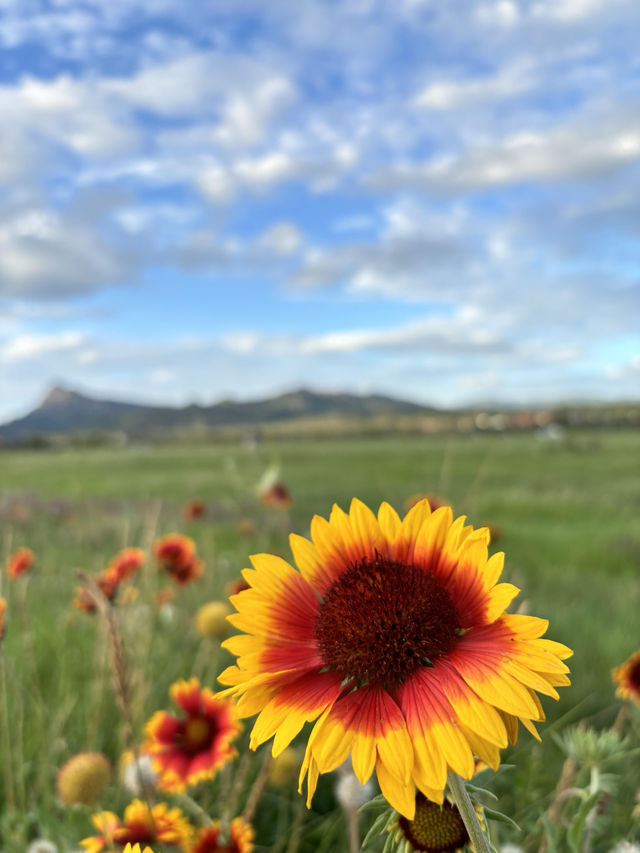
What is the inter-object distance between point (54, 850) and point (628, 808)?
182cm

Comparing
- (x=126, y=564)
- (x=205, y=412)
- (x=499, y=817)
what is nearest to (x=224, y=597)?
(x=126, y=564)

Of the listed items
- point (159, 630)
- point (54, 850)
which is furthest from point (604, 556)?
point (54, 850)

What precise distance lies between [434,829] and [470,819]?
0.29 m

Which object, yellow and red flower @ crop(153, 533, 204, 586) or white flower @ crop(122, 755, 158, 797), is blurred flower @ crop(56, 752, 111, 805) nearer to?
white flower @ crop(122, 755, 158, 797)

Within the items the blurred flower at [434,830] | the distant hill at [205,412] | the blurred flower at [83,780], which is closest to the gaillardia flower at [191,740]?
the blurred flower at [83,780]

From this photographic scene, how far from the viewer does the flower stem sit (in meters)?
0.60

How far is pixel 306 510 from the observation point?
10.3 metres

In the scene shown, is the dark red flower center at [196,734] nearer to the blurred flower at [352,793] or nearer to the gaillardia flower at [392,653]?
the blurred flower at [352,793]

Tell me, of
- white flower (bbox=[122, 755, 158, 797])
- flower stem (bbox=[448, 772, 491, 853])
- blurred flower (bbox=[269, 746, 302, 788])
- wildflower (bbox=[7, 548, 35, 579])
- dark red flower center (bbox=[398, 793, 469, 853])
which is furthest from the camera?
wildflower (bbox=[7, 548, 35, 579])

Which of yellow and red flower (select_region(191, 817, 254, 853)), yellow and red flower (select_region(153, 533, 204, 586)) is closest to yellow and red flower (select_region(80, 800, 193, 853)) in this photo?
yellow and red flower (select_region(191, 817, 254, 853))

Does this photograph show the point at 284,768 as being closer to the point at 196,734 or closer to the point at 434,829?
the point at 196,734

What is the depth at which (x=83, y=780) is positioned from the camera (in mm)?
1540

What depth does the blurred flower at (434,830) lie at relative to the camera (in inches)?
32.8

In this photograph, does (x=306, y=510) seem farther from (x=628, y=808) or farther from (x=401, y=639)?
A: (x=401, y=639)
